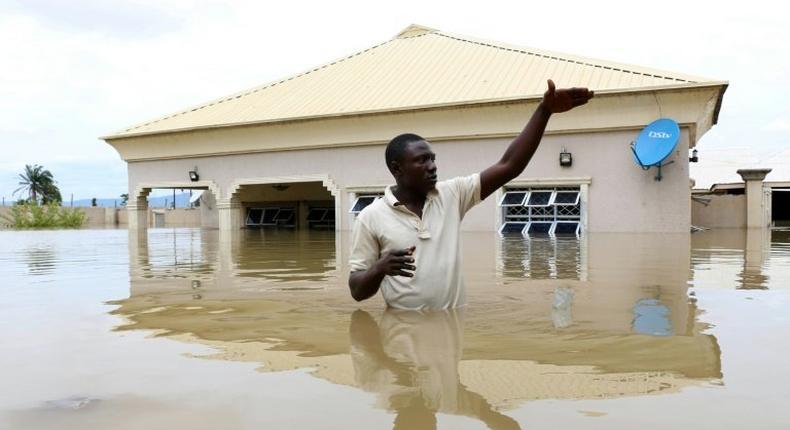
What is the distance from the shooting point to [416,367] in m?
2.54

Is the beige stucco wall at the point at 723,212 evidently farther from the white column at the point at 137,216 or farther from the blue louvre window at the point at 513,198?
the white column at the point at 137,216

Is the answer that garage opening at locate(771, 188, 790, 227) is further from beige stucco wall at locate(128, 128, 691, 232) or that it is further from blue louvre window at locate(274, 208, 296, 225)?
blue louvre window at locate(274, 208, 296, 225)

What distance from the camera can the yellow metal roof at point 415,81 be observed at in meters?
16.7

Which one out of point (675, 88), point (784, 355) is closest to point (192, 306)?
point (784, 355)

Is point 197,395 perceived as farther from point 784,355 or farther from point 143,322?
point 784,355

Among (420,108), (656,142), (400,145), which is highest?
(420,108)

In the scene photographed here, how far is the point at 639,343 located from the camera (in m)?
2.93

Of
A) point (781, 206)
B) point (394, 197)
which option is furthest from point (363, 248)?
point (781, 206)

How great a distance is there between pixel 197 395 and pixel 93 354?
94 cm

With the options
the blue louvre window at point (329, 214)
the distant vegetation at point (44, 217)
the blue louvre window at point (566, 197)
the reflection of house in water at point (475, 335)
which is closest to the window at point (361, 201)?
the blue louvre window at point (566, 197)

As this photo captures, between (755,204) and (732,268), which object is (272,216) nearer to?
(755,204)

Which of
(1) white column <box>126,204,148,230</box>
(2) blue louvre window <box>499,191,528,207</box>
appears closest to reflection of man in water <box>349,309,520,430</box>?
(2) blue louvre window <box>499,191,528,207</box>

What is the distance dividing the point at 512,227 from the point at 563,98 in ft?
44.4

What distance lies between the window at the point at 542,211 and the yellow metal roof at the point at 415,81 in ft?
8.57
